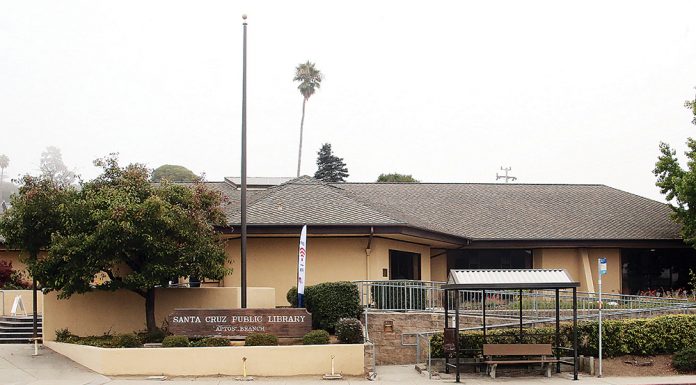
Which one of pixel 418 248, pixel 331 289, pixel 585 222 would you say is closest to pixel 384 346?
pixel 331 289

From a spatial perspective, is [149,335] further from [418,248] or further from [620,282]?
[620,282]

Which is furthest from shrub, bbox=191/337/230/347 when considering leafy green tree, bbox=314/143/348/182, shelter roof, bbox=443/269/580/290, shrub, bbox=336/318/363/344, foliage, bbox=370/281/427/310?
leafy green tree, bbox=314/143/348/182

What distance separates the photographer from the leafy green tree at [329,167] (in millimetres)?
77188

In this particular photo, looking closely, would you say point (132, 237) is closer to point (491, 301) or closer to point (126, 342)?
point (126, 342)

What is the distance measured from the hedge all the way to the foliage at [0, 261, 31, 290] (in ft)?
53.7

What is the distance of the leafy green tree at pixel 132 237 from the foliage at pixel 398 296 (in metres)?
4.48

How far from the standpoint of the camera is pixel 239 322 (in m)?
20.5

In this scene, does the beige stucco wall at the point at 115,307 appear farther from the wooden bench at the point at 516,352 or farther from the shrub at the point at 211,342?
the wooden bench at the point at 516,352

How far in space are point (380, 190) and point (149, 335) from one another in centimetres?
1803

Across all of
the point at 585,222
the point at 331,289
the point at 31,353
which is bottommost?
the point at 31,353

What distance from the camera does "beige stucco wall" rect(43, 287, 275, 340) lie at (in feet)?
74.8

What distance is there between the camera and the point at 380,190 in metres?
37.7

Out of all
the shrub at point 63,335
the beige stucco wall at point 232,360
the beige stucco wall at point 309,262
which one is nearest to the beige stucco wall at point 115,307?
the shrub at point 63,335

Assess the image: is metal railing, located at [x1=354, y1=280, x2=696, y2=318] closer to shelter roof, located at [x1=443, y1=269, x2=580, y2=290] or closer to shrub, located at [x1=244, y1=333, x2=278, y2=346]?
shelter roof, located at [x1=443, y1=269, x2=580, y2=290]
